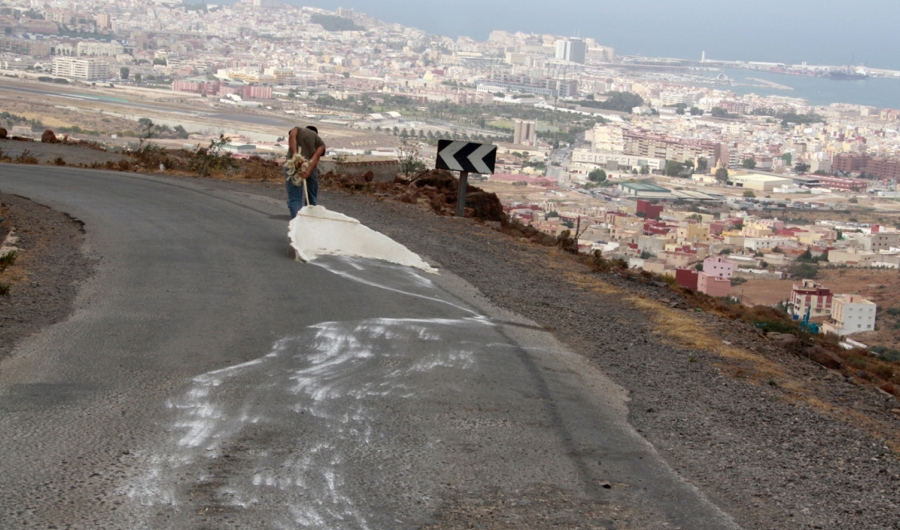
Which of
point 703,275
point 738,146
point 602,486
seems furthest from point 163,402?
point 738,146

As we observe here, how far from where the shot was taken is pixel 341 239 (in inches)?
440

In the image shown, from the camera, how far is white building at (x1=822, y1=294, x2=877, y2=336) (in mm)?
16047

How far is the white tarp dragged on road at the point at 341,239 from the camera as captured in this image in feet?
35.9

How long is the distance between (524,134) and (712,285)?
137ft

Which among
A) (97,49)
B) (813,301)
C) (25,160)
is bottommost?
(813,301)

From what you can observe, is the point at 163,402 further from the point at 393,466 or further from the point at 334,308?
the point at 334,308

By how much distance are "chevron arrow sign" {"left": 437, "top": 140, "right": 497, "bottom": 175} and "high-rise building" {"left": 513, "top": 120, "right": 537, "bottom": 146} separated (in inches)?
1668

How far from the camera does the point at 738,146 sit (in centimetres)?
6600

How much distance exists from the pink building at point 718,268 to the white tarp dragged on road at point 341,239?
852cm

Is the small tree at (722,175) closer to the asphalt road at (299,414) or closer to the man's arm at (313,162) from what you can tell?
the man's arm at (313,162)

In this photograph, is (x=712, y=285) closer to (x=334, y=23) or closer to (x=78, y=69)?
(x=78, y=69)

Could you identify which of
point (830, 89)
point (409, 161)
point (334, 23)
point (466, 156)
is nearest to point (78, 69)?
point (409, 161)

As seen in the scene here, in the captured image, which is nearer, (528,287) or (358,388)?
(358,388)

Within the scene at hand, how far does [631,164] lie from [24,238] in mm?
45020
